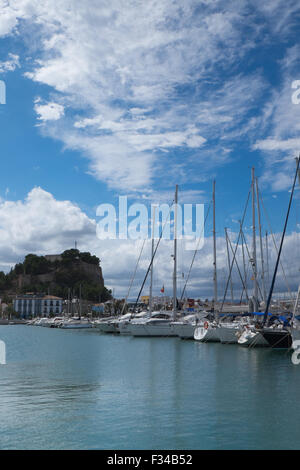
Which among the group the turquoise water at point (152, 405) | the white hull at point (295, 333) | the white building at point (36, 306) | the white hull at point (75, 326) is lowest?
the white hull at point (75, 326)

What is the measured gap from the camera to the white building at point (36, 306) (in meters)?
183

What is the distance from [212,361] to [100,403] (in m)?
16.0

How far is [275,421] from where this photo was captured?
16.0 meters

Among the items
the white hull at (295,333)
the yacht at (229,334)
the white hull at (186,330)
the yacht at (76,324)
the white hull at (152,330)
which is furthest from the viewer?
the yacht at (76,324)

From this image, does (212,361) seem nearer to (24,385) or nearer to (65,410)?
(24,385)

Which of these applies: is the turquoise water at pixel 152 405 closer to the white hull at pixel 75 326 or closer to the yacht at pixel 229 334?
the yacht at pixel 229 334

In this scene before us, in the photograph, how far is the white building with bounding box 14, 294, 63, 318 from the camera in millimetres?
183000

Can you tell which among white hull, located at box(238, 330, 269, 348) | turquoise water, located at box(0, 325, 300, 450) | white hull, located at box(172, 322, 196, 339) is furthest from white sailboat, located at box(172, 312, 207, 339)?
turquoise water, located at box(0, 325, 300, 450)

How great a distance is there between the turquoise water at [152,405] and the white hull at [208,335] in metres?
13.5

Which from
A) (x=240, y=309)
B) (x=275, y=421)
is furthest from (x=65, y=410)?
(x=240, y=309)

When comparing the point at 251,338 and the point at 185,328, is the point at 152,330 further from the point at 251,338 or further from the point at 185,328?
the point at 251,338

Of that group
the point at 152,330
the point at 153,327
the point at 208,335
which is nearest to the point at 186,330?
the point at 208,335

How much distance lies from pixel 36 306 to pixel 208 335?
148011 millimetres

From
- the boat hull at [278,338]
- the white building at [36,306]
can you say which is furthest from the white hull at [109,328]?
the white building at [36,306]
